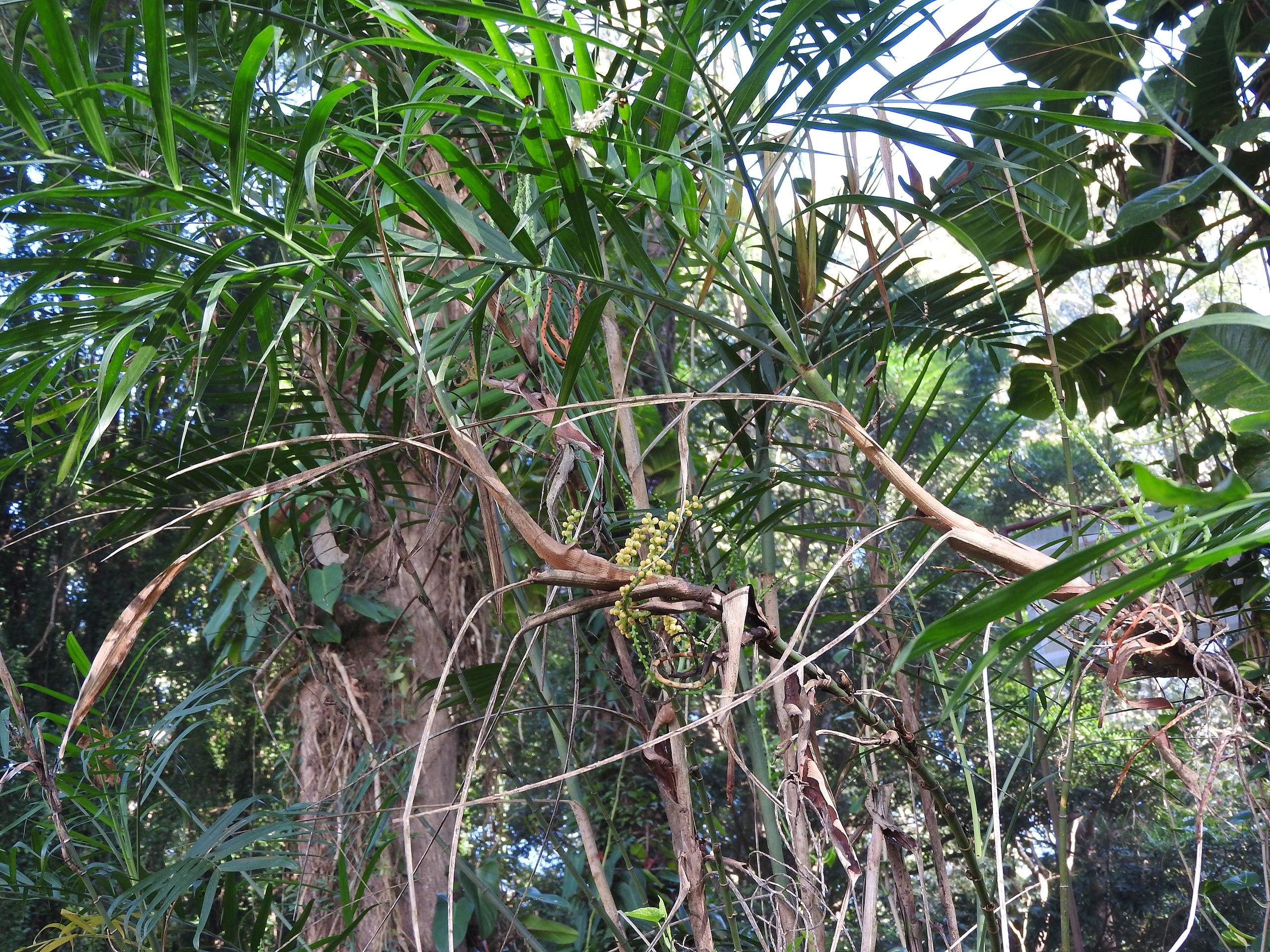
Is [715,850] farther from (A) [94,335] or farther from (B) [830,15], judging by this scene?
(B) [830,15]

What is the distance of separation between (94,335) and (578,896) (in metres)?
1.19

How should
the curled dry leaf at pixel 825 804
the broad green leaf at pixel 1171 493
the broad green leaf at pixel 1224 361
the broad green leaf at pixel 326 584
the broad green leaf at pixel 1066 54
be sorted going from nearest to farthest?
the broad green leaf at pixel 1171 493 < the curled dry leaf at pixel 825 804 < the broad green leaf at pixel 1224 361 < the broad green leaf at pixel 1066 54 < the broad green leaf at pixel 326 584

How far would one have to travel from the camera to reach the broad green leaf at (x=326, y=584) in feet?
5.08

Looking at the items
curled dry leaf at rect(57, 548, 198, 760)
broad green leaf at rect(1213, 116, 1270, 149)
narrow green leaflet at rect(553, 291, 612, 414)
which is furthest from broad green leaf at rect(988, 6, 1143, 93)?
curled dry leaf at rect(57, 548, 198, 760)

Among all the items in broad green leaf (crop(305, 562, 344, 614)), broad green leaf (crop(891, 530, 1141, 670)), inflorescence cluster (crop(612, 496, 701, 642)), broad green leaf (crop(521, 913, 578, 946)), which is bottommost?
broad green leaf (crop(521, 913, 578, 946))

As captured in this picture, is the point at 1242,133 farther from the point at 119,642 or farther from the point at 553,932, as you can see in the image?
the point at 553,932

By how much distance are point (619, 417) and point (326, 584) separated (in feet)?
3.64

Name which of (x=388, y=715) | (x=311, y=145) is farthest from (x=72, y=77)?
(x=388, y=715)

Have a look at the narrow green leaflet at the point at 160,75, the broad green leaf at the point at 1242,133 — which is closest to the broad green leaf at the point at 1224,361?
the broad green leaf at the point at 1242,133

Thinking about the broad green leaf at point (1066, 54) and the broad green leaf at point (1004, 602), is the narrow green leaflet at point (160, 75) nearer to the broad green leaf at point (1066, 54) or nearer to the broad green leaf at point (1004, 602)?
the broad green leaf at point (1004, 602)

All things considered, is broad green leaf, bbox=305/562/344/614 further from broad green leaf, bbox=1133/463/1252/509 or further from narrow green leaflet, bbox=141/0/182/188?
broad green leaf, bbox=1133/463/1252/509

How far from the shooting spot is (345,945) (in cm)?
143

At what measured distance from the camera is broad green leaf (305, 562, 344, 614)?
155 cm

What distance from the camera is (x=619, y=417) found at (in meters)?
0.62
